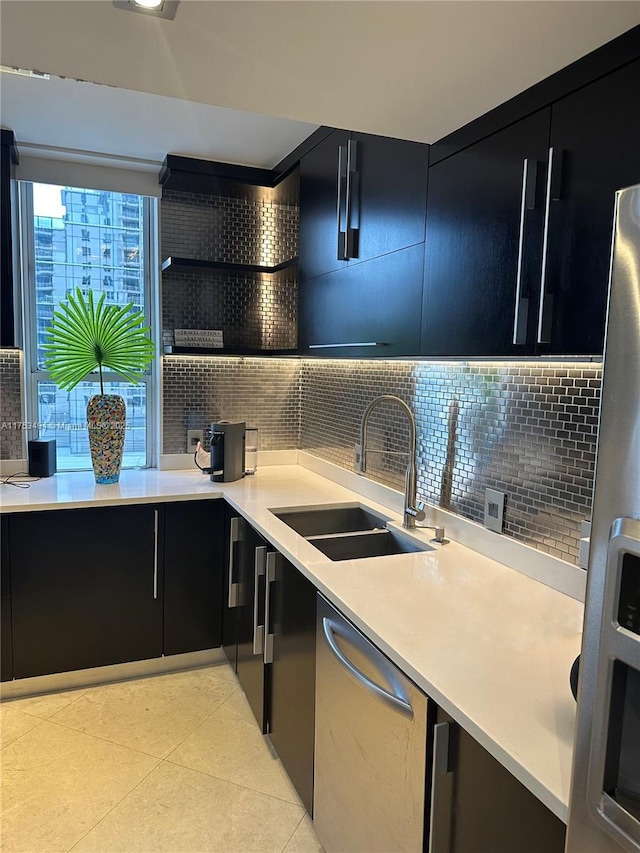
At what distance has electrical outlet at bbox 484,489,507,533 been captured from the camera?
182 cm

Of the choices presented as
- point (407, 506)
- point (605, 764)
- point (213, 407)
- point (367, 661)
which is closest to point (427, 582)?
point (367, 661)

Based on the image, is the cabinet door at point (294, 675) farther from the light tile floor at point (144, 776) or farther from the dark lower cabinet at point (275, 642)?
the light tile floor at point (144, 776)

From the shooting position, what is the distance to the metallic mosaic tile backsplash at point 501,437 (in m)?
1.56

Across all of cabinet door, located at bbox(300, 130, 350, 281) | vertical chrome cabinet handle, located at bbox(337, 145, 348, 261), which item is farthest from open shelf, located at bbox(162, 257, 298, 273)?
vertical chrome cabinet handle, located at bbox(337, 145, 348, 261)

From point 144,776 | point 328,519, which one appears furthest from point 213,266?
point 144,776

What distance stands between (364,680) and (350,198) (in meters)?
1.66

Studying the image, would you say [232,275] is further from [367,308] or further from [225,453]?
[367,308]

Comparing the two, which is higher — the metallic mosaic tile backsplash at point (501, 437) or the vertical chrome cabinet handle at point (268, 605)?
the metallic mosaic tile backsplash at point (501, 437)

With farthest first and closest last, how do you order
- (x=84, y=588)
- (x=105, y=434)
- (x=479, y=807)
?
(x=105, y=434) → (x=84, y=588) → (x=479, y=807)

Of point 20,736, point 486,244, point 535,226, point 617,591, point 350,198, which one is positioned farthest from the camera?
point 20,736

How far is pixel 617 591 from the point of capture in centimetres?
67

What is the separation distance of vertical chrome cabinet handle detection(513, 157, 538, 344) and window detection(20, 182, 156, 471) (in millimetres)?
2444

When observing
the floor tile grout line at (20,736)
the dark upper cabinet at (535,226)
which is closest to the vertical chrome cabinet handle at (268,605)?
the dark upper cabinet at (535,226)

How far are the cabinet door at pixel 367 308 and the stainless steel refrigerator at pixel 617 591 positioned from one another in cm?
112
